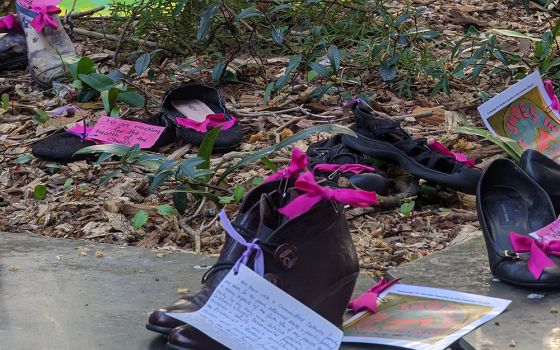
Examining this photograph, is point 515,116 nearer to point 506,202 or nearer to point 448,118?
point 448,118

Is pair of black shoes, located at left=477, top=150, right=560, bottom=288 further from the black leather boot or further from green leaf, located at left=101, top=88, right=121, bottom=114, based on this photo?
green leaf, located at left=101, top=88, right=121, bottom=114

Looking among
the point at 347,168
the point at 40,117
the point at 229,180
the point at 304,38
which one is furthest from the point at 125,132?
the point at 304,38

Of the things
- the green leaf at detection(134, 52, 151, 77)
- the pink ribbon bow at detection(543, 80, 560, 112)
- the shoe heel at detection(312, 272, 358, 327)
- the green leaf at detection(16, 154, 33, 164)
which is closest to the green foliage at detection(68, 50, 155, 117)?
the green leaf at detection(134, 52, 151, 77)

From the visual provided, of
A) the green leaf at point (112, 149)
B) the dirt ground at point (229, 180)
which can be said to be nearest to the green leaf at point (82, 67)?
the dirt ground at point (229, 180)

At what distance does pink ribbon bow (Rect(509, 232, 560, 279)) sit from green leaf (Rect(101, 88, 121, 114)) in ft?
5.90

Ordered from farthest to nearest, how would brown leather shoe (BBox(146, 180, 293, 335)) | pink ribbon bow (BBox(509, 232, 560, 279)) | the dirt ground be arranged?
the dirt ground
pink ribbon bow (BBox(509, 232, 560, 279))
brown leather shoe (BBox(146, 180, 293, 335))

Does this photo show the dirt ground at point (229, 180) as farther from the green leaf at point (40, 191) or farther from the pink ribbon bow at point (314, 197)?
the pink ribbon bow at point (314, 197)

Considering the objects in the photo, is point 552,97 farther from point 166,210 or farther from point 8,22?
point 8,22

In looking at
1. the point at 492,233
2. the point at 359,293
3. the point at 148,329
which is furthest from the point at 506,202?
the point at 148,329

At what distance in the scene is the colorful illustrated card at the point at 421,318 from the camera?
188 cm

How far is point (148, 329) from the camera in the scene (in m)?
1.93

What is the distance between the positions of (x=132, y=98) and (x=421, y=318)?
2.01 meters

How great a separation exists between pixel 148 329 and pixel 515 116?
5.17ft

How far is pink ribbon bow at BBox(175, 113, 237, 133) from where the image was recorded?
3.39 meters
